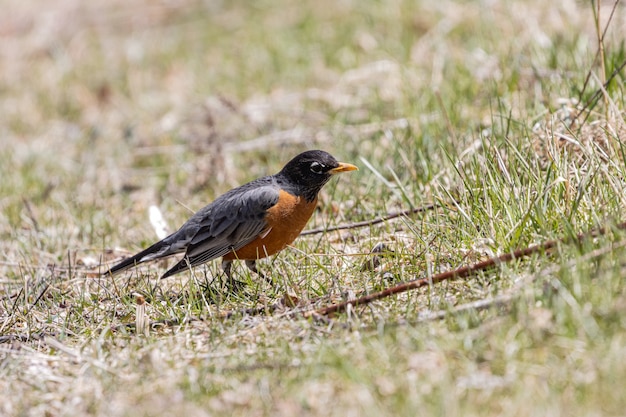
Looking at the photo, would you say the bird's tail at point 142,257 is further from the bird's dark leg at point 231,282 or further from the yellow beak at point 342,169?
the yellow beak at point 342,169

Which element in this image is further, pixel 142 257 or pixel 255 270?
pixel 142 257

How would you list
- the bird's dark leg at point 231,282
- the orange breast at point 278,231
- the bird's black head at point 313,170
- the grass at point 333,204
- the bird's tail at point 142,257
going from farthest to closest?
the bird's black head at point 313,170
the bird's tail at point 142,257
the orange breast at point 278,231
the bird's dark leg at point 231,282
the grass at point 333,204

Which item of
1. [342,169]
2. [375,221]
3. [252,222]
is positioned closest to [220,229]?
[252,222]

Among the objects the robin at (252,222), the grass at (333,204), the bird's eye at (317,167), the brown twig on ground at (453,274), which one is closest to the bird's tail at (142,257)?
the robin at (252,222)

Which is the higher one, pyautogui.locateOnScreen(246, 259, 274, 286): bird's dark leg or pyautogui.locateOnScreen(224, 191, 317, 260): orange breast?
pyautogui.locateOnScreen(224, 191, 317, 260): orange breast

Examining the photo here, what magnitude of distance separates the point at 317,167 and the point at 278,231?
1.86 ft

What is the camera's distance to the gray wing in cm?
489

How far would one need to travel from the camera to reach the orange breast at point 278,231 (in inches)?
191

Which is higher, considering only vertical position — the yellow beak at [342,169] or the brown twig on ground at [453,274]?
the yellow beak at [342,169]

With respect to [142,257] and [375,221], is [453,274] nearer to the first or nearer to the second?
[375,221]

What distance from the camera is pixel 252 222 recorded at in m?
4.93

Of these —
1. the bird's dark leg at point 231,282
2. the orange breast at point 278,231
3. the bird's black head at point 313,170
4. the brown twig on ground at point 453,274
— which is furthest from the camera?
the bird's black head at point 313,170

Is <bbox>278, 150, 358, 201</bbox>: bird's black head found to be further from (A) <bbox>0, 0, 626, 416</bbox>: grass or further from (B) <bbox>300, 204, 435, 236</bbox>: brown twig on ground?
(A) <bbox>0, 0, 626, 416</bbox>: grass

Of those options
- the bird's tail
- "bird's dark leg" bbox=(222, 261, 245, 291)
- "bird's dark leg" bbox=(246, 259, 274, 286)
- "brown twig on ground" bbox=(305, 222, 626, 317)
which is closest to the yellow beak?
"bird's dark leg" bbox=(246, 259, 274, 286)
